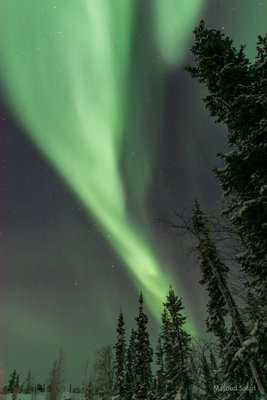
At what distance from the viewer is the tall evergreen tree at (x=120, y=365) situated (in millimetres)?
38531

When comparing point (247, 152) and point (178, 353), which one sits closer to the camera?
point (247, 152)

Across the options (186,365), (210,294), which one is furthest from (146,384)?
(210,294)

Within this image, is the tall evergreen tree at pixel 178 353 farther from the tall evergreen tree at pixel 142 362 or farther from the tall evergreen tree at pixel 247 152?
the tall evergreen tree at pixel 247 152

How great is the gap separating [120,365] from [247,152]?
4233 centimetres

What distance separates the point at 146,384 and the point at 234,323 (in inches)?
1140

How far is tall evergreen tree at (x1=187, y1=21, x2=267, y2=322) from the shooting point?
742cm

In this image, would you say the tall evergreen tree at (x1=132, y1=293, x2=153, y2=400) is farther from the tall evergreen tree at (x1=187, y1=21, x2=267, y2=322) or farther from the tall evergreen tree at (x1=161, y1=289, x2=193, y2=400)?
the tall evergreen tree at (x1=187, y1=21, x2=267, y2=322)

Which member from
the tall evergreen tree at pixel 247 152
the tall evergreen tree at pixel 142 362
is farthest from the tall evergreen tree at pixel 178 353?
the tall evergreen tree at pixel 247 152

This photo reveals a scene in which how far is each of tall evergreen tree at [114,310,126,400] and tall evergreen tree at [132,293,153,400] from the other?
203 centimetres

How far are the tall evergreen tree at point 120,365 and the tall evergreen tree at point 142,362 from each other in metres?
2.03

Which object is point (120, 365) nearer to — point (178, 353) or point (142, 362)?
point (142, 362)

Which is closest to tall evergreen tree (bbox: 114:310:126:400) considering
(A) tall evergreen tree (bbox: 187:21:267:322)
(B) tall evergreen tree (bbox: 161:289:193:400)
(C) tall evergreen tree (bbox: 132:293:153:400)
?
(C) tall evergreen tree (bbox: 132:293:153:400)

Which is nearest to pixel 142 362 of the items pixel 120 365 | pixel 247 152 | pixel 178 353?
pixel 120 365

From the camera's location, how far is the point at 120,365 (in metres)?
40.3
